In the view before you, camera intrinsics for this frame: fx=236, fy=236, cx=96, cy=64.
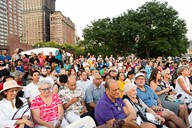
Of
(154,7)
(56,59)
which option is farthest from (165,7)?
(56,59)

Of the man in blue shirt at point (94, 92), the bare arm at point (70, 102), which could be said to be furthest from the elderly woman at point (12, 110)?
the man in blue shirt at point (94, 92)

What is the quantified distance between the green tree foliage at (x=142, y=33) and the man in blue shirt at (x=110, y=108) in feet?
107

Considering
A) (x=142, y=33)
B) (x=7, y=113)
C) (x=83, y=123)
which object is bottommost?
(x=7, y=113)

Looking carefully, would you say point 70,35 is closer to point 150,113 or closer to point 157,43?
point 157,43

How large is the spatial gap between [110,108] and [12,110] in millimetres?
1574

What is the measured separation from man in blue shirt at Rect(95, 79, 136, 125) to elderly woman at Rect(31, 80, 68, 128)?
0.85m

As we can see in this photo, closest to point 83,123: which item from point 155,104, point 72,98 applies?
point 72,98

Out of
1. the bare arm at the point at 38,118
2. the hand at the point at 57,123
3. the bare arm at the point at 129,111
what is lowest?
the hand at the point at 57,123

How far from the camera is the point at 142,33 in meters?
36.0

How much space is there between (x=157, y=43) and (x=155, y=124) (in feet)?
105

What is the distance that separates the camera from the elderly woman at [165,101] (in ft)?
17.0

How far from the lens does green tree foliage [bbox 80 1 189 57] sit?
3594 centimetres

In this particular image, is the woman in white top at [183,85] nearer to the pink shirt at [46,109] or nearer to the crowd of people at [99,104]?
the crowd of people at [99,104]

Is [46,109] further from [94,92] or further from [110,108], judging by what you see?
[94,92]
